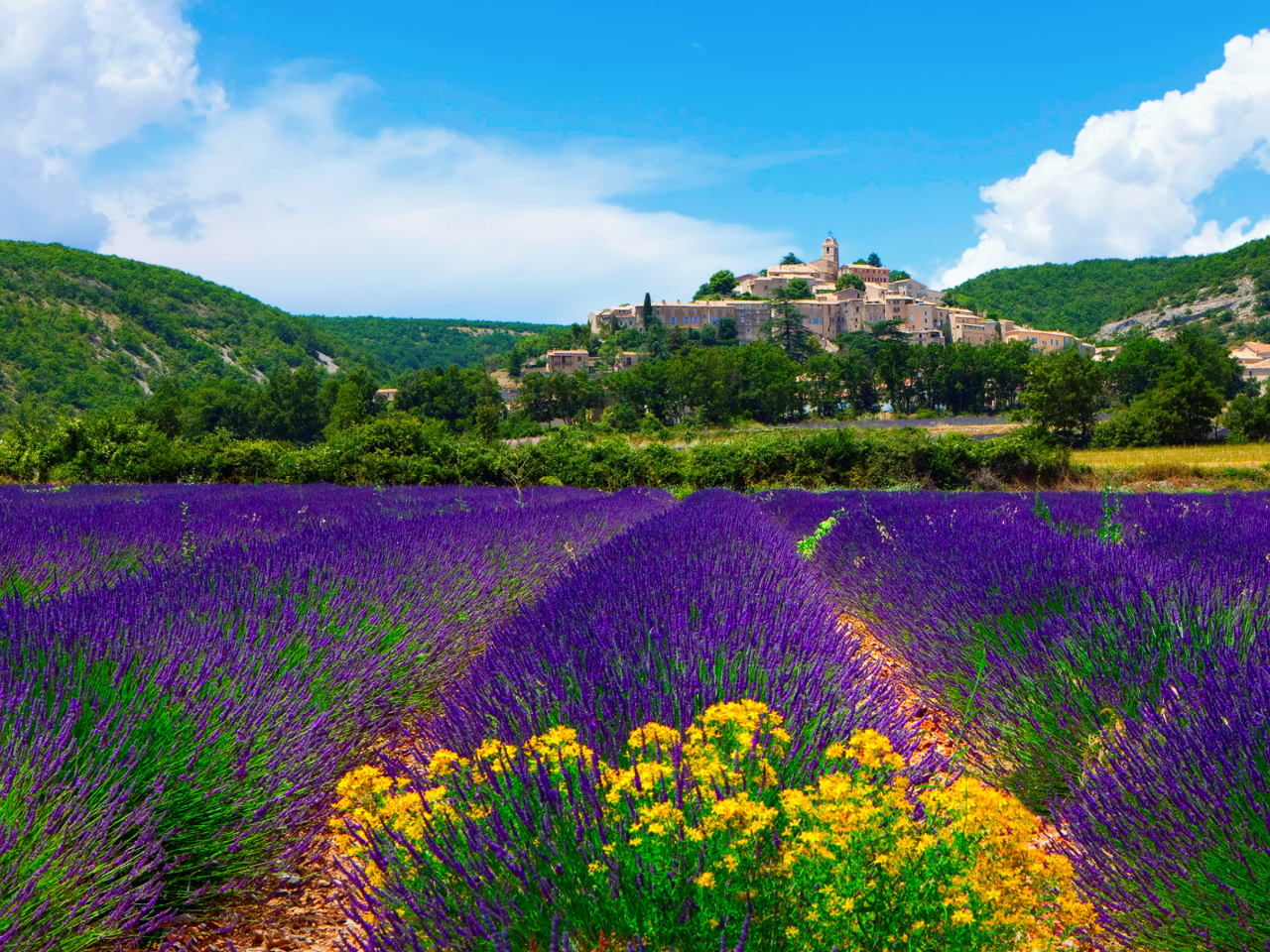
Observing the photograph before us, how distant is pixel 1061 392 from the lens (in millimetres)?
24312

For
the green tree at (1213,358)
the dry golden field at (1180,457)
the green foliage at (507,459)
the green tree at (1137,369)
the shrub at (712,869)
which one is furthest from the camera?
the green tree at (1137,369)

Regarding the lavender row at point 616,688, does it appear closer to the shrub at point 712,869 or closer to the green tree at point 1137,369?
the shrub at point 712,869

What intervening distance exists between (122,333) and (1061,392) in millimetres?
77753

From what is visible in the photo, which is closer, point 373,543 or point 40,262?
point 373,543

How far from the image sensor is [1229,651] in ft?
6.30

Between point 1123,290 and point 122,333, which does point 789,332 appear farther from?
point 122,333

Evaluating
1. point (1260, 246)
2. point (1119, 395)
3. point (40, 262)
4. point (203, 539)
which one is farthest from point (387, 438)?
point (1260, 246)

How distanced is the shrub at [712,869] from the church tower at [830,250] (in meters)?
123

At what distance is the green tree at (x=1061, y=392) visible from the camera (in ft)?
79.9

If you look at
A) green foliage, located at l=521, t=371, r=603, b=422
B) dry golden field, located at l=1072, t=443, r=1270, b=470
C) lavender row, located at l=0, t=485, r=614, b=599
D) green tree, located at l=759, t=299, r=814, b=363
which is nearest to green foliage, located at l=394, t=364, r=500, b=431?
green foliage, located at l=521, t=371, r=603, b=422

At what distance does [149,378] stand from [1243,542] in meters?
77.3

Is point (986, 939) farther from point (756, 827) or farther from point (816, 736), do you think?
point (816, 736)

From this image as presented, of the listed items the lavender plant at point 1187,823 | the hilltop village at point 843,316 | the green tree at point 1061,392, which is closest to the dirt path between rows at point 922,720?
the lavender plant at point 1187,823

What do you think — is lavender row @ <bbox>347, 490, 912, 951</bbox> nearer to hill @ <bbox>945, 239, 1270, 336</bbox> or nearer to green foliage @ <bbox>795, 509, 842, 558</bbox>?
green foliage @ <bbox>795, 509, 842, 558</bbox>
